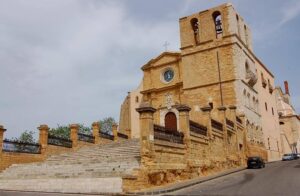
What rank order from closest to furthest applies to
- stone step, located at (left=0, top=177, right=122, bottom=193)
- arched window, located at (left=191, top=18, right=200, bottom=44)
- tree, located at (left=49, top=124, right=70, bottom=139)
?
stone step, located at (left=0, top=177, right=122, bottom=193)
arched window, located at (left=191, top=18, right=200, bottom=44)
tree, located at (left=49, top=124, right=70, bottom=139)

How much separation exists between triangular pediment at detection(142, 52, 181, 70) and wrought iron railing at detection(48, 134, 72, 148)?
14857 millimetres

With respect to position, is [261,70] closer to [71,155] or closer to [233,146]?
[233,146]

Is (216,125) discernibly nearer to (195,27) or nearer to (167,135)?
(167,135)

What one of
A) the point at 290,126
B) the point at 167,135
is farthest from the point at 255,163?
the point at 290,126

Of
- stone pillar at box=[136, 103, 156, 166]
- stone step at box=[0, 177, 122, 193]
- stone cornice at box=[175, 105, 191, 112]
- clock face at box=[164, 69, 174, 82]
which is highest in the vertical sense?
clock face at box=[164, 69, 174, 82]

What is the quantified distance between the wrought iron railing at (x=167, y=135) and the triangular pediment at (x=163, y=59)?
18432 millimetres

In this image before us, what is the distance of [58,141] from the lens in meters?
21.8

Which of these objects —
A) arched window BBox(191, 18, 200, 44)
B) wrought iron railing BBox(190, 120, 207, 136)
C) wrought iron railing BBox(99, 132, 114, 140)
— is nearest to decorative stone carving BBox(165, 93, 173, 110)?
arched window BBox(191, 18, 200, 44)

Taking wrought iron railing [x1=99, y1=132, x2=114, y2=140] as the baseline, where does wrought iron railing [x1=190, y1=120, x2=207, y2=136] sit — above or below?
below

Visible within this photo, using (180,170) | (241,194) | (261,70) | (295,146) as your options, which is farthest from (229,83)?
(295,146)

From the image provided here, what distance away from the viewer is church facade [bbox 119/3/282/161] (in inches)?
1138

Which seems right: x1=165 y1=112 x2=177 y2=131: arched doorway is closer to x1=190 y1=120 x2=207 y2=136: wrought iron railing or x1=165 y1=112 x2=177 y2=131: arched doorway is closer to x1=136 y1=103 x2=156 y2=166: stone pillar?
x1=190 y1=120 x2=207 y2=136: wrought iron railing

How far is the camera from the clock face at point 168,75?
3361 cm

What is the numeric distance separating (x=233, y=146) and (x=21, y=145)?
15109 mm
